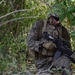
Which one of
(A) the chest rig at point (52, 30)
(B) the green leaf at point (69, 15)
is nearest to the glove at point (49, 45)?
(A) the chest rig at point (52, 30)

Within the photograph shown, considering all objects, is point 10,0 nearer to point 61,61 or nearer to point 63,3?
point 61,61

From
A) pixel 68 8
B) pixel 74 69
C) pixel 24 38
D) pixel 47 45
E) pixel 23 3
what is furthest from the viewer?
pixel 24 38

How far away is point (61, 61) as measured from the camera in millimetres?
5359

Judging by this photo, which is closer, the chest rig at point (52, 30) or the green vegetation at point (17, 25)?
the chest rig at point (52, 30)

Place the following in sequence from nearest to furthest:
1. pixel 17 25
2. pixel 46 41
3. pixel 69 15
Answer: pixel 69 15 < pixel 46 41 < pixel 17 25

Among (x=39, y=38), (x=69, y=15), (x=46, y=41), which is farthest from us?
(x=39, y=38)

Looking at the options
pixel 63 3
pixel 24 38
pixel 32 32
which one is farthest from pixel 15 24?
pixel 63 3

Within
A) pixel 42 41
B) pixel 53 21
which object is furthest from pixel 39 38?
pixel 53 21

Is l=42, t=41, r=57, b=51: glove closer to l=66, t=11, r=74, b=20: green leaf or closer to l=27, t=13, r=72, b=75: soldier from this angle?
l=27, t=13, r=72, b=75: soldier

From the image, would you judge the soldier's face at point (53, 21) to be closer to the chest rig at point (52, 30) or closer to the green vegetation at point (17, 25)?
the chest rig at point (52, 30)

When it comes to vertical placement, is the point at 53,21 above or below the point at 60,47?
above

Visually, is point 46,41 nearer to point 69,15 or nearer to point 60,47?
point 60,47

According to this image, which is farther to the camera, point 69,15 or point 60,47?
point 60,47

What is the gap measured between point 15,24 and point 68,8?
4.91 meters
